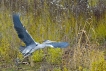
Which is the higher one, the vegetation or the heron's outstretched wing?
the heron's outstretched wing

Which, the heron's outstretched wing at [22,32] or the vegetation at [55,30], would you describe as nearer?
the heron's outstretched wing at [22,32]

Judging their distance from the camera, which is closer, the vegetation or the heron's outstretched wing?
the heron's outstretched wing

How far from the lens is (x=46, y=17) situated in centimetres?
872

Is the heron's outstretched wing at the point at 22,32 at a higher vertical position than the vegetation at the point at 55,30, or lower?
higher

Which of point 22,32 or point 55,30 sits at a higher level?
point 22,32

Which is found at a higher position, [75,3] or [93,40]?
[75,3]

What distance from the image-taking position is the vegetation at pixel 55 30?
6684 millimetres

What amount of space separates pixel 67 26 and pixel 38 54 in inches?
65.6

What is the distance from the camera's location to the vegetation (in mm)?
6684

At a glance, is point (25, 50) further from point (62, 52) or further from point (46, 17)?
point (46, 17)

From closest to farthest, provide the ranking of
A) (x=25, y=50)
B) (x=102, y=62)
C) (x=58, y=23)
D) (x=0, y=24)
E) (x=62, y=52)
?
1. (x=102, y=62)
2. (x=25, y=50)
3. (x=62, y=52)
4. (x=0, y=24)
5. (x=58, y=23)

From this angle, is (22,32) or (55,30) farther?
(55,30)

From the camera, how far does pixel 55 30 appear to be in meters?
8.23

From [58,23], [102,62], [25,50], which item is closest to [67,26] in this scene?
[58,23]
